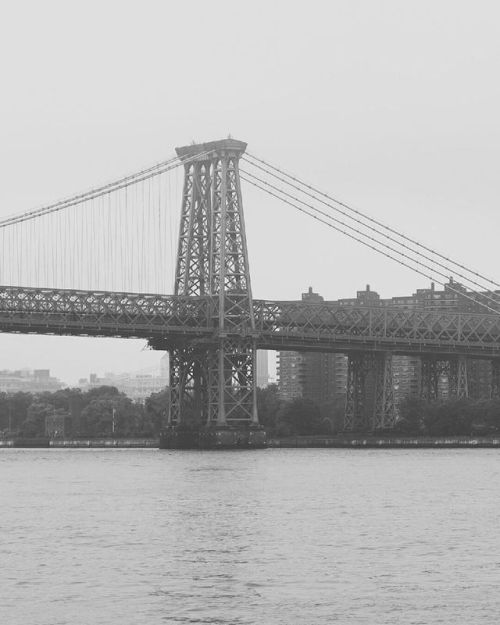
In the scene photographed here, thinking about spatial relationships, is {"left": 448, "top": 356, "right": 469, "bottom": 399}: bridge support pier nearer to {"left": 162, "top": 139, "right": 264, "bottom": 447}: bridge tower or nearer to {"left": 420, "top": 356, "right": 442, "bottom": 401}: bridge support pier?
{"left": 420, "top": 356, "right": 442, "bottom": 401}: bridge support pier

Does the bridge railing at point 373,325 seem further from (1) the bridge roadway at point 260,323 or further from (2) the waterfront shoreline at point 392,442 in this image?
(2) the waterfront shoreline at point 392,442

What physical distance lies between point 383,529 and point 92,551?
1197 cm

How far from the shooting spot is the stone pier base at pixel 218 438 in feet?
488

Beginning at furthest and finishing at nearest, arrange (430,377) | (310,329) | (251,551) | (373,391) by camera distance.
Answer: (430,377)
(373,391)
(310,329)
(251,551)

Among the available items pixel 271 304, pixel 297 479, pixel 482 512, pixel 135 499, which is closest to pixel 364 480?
pixel 297 479

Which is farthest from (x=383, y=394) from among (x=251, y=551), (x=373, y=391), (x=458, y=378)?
(x=251, y=551)

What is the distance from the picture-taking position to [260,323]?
159 metres

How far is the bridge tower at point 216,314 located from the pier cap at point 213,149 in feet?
0.30

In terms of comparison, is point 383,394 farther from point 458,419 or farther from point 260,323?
point 260,323

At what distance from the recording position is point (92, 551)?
170ft

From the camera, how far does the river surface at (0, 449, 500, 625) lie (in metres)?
40.5

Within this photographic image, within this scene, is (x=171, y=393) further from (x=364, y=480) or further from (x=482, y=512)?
(x=482, y=512)

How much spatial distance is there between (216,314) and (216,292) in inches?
87.8

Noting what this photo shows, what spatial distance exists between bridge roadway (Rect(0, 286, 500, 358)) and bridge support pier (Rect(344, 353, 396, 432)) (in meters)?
2.53
